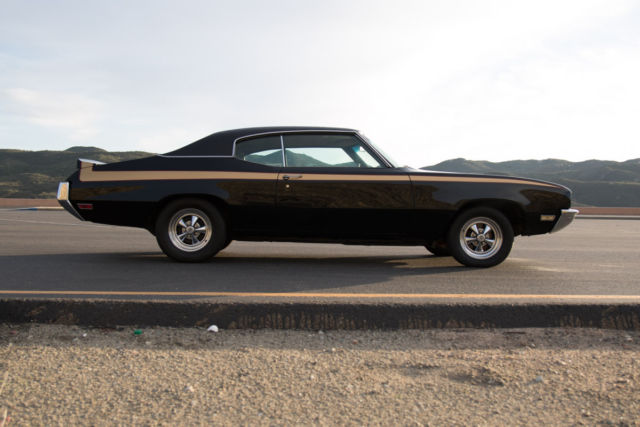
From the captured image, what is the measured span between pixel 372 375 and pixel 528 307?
1566 millimetres

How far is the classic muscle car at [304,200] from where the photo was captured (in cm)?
526

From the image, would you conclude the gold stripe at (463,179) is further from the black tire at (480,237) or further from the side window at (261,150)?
the side window at (261,150)

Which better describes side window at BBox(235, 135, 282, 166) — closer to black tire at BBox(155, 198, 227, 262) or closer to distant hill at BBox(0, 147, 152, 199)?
black tire at BBox(155, 198, 227, 262)

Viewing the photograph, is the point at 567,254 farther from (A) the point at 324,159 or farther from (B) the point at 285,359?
(B) the point at 285,359

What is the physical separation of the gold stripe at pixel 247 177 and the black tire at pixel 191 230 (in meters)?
0.29

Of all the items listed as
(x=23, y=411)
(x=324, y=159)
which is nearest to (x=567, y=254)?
(x=324, y=159)

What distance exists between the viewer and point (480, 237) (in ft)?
17.7

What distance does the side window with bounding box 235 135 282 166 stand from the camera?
547 cm

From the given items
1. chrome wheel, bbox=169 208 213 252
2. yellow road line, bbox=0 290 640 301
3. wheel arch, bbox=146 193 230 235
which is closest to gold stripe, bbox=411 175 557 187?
yellow road line, bbox=0 290 640 301

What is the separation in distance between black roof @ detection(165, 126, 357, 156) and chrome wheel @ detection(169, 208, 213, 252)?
67cm

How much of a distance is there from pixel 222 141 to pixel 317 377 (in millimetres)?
3621

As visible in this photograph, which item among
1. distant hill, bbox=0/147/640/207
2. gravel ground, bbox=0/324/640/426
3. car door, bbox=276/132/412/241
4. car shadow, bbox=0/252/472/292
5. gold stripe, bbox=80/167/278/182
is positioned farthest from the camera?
distant hill, bbox=0/147/640/207

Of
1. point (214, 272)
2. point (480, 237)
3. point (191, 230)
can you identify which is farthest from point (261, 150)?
point (480, 237)

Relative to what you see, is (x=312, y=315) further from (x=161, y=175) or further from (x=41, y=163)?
(x=41, y=163)
